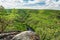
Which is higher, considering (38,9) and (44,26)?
(38,9)

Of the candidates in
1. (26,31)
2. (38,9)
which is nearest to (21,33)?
(26,31)

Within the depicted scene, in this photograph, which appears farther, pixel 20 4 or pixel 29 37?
pixel 20 4

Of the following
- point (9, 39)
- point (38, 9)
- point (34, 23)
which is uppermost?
point (38, 9)

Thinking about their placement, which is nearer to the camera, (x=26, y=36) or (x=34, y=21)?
(x=26, y=36)

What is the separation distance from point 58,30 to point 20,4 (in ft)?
2.14

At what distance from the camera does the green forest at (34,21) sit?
2.77m

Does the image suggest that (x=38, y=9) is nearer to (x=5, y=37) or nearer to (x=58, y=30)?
(x=58, y=30)

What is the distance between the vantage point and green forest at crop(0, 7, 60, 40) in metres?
2.77

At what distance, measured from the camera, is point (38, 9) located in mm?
2865

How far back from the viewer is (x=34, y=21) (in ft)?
9.27

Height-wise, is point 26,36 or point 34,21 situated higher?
point 34,21

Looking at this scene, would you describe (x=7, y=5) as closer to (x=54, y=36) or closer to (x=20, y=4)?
(x=20, y=4)

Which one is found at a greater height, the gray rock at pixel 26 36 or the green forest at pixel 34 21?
the green forest at pixel 34 21

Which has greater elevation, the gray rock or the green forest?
the green forest
